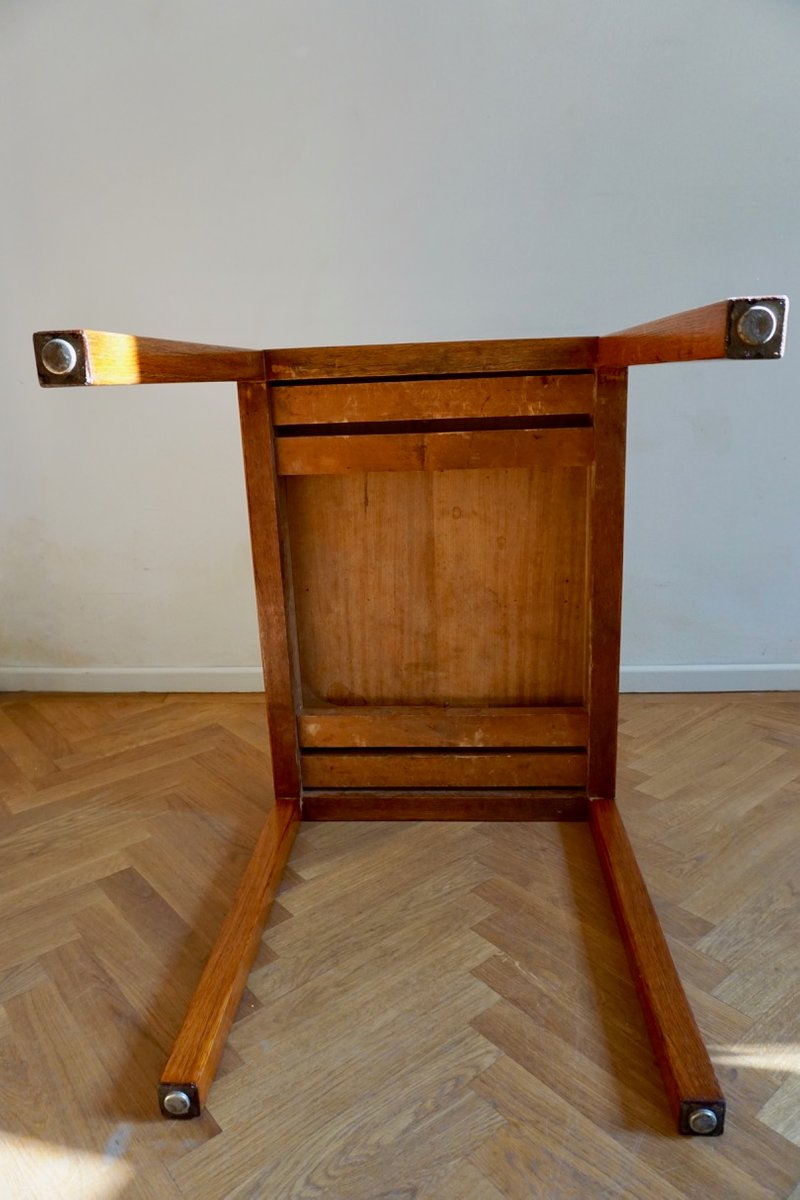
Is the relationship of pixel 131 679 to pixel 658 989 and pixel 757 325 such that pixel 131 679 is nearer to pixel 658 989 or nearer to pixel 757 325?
pixel 658 989

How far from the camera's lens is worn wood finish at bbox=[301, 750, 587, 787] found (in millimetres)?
1571

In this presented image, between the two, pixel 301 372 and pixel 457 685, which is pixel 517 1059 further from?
pixel 301 372

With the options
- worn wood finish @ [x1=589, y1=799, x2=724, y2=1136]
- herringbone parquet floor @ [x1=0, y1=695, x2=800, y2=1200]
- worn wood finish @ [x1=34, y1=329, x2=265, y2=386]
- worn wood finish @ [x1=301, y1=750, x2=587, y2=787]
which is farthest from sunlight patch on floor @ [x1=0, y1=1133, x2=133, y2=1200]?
worn wood finish @ [x1=34, y1=329, x2=265, y2=386]

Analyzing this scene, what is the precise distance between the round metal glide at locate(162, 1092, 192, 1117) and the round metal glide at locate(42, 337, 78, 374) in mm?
852

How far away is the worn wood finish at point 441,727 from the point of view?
1542 millimetres

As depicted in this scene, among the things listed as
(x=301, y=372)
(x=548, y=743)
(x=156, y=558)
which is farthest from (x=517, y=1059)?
(x=156, y=558)

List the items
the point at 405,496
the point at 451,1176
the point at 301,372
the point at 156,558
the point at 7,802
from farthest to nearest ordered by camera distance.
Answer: the point at 156,558 < the point at 7,802 < the point at 405,496 < the point at 301,372 < the point at 451,1176

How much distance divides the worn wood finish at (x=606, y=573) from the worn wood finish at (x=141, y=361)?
2.05 feet

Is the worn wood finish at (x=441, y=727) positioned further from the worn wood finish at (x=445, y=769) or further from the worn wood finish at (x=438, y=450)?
the worn wood finish at (x=438, y=450)

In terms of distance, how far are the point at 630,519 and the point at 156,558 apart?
52.0 inches

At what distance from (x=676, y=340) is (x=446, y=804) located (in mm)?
990

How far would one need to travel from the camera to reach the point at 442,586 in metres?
1.54

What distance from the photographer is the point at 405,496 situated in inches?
59.0

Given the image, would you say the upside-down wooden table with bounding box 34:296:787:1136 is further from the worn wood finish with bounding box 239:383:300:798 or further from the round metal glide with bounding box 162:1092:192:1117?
the round metal glide with bounding box 162:1092:192:1117
